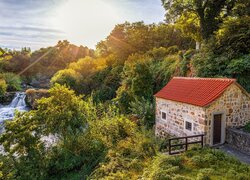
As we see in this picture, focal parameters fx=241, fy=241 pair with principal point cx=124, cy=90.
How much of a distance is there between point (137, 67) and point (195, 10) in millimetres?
8637

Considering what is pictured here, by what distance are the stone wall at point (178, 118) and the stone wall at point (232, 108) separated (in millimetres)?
518

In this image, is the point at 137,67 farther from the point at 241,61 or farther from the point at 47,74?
the point at 47,74

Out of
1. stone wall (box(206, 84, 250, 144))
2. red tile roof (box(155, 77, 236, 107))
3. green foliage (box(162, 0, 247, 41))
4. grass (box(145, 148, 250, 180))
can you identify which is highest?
green foliage (box(162, 0, 247, 41))

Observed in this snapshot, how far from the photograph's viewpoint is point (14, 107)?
2853 centimetres

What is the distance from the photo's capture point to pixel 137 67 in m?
23.1

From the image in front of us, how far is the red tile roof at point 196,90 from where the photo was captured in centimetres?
1389

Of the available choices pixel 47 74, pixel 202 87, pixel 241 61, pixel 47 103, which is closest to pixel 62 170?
pixel 47 103

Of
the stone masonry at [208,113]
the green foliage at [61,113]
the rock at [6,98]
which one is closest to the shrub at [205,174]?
the stone masonry at [208,113]

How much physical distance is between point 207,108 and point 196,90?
2.08 m

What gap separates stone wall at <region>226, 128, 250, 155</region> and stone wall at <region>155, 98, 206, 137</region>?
1944 millimetres

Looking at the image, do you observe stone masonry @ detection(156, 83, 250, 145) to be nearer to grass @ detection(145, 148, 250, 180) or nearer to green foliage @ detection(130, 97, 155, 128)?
grass @ detection(145, 148, 250, 180)

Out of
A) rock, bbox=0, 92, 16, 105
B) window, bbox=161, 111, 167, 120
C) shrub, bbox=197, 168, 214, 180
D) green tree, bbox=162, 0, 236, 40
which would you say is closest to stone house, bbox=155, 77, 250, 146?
window, bbox=161, 111, 167, 120

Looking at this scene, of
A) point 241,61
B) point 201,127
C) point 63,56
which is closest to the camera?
point 201,127

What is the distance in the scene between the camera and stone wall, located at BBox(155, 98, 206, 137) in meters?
13.8
